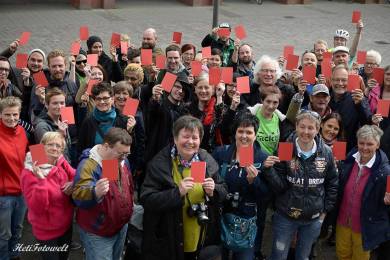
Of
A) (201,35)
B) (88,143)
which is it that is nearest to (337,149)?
(88,143)

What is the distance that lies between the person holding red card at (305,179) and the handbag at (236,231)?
1.23 feet

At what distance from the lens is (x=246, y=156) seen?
4418mm

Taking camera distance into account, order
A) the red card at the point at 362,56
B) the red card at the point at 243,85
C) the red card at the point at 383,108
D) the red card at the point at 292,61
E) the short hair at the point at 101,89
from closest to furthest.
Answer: the short hair at the point at 101,89 → the red card at the point at 383,108 → the red card at the point at 243,85 → the red card at the point at 292,61 → the red card at the point at 362,56

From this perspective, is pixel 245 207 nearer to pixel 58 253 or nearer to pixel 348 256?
pixel 348 256

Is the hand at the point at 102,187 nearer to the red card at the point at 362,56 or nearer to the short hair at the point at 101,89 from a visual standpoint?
the short hair at the point at 101,89

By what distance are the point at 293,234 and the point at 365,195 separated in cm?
78

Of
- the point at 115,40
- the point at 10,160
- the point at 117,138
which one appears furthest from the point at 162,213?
the point at 115,40

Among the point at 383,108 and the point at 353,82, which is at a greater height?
the point at 353,82

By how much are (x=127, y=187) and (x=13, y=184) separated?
3.96 feet

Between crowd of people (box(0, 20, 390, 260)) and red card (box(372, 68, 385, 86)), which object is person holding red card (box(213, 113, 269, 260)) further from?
red card (box(372, 68, 385, 86))

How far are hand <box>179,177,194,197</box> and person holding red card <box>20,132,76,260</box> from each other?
101cm

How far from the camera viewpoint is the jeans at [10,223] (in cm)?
489

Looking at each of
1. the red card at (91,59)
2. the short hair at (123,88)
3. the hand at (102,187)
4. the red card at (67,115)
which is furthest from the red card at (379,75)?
the hand at (102,187)

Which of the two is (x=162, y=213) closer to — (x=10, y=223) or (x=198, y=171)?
(x=198, y=171)
